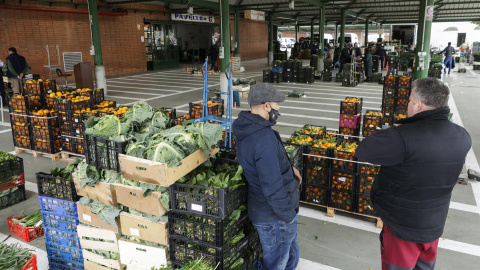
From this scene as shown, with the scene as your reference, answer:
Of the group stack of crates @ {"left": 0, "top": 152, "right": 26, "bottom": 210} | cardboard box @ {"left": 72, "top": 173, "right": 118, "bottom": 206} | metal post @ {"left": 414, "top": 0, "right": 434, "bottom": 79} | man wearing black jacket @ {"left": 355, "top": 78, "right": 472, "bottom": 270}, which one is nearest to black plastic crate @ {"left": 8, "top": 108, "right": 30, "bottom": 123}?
stack of crates @ {"left": 0, "top": 152, "right": 26, "bottom": 210}

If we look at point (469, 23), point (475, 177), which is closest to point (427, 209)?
point (475, 177)

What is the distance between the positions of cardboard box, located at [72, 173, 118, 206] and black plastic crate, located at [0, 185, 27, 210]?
8.88 feet

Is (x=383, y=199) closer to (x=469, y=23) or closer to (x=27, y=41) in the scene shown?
(x=27, y=41)

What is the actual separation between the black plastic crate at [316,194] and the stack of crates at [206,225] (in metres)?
2.29

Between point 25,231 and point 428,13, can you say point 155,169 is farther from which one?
point 428,13

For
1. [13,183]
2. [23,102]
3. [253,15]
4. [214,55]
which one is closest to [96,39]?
[23,102]

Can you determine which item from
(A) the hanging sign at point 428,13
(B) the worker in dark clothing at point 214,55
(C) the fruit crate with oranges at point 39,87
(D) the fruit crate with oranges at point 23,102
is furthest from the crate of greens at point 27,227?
(B) the worker in dark clothing at point 214,55

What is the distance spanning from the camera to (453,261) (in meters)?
4.09

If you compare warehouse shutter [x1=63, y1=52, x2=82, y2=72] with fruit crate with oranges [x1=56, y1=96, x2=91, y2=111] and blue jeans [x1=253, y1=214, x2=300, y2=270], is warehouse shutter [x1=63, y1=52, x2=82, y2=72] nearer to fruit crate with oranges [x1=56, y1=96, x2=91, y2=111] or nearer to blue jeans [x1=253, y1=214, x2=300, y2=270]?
fruit crate with oranges [x1=56, y1=96, x2=91, y2=111]

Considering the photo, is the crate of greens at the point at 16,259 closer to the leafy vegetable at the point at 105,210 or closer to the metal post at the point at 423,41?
the leafy vegetable at the point at 105,210

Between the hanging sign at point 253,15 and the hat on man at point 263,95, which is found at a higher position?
the hanging sign at point 253,15

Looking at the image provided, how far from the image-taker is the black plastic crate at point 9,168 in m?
5.41

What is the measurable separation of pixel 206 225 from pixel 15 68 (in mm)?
12283

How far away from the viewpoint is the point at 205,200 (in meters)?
2.97
